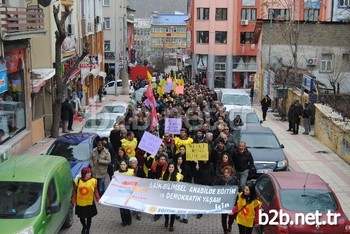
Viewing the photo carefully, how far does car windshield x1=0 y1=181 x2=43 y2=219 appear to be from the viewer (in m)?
9.14

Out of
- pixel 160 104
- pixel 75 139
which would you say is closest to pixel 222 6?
pixel 160 104

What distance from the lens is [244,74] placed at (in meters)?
66.3

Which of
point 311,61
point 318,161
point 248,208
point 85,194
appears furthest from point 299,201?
point 311,61

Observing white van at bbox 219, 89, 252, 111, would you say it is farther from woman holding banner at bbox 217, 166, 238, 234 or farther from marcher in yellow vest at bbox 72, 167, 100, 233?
marcher in yellow vest at bbox 72, 167, 100, 233

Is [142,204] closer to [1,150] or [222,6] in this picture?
[1,150]

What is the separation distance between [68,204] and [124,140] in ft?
12.8

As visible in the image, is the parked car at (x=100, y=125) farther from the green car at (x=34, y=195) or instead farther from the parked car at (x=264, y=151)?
the green car at (x=34, y=195)

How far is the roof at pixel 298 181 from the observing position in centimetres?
1068

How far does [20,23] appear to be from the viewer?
64.8 ft

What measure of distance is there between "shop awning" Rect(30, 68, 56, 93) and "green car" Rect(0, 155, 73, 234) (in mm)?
11629

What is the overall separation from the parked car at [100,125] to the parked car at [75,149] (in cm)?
526

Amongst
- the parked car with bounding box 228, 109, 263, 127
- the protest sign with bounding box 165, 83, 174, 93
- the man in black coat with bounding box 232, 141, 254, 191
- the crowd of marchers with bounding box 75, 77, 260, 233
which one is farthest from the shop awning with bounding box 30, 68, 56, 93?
→ the man in black coat with bounding box 232, 141, 254, 191

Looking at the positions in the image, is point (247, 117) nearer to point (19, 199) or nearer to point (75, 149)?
point (75, 149)

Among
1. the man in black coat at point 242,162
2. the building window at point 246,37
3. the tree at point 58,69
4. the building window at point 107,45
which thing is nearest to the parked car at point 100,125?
the tree at point 58,69
